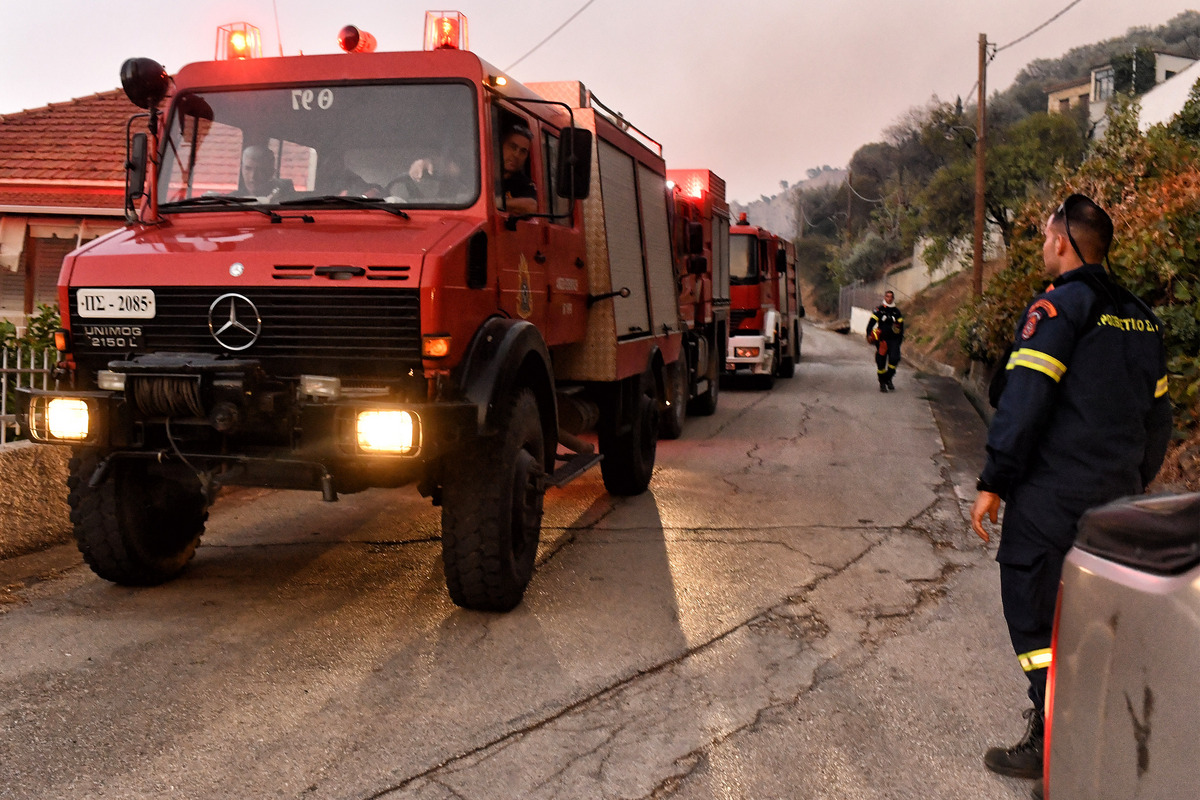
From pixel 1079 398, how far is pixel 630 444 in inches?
204

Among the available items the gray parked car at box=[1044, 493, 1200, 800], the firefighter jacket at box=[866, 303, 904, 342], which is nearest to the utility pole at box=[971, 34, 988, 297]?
the firefighter jacket at box=[866, 303, 904, 342]

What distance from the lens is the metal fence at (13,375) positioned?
6746 mm

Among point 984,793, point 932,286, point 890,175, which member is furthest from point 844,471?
point 890,175

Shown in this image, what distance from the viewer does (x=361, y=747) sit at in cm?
393

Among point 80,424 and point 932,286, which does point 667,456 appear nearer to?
point 80,424

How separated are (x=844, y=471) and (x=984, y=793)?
6586 millimetres

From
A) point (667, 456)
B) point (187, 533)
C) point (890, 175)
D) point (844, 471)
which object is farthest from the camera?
point (890, 175)

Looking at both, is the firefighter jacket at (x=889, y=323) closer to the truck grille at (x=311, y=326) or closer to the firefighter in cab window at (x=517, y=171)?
the firefighter in cab window at (x=517, y=171)

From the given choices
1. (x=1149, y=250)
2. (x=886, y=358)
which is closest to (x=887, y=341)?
(x=886, y=358)

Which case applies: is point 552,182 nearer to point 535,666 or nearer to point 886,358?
point 535,666

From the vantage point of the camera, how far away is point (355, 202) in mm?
5395

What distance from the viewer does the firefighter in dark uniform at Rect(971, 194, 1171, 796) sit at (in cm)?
349

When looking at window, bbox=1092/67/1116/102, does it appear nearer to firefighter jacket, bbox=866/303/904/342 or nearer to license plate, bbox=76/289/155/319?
firefighter jacket, bbox=866/303/904/342

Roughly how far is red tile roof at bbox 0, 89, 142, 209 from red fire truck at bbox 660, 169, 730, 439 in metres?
7.53
